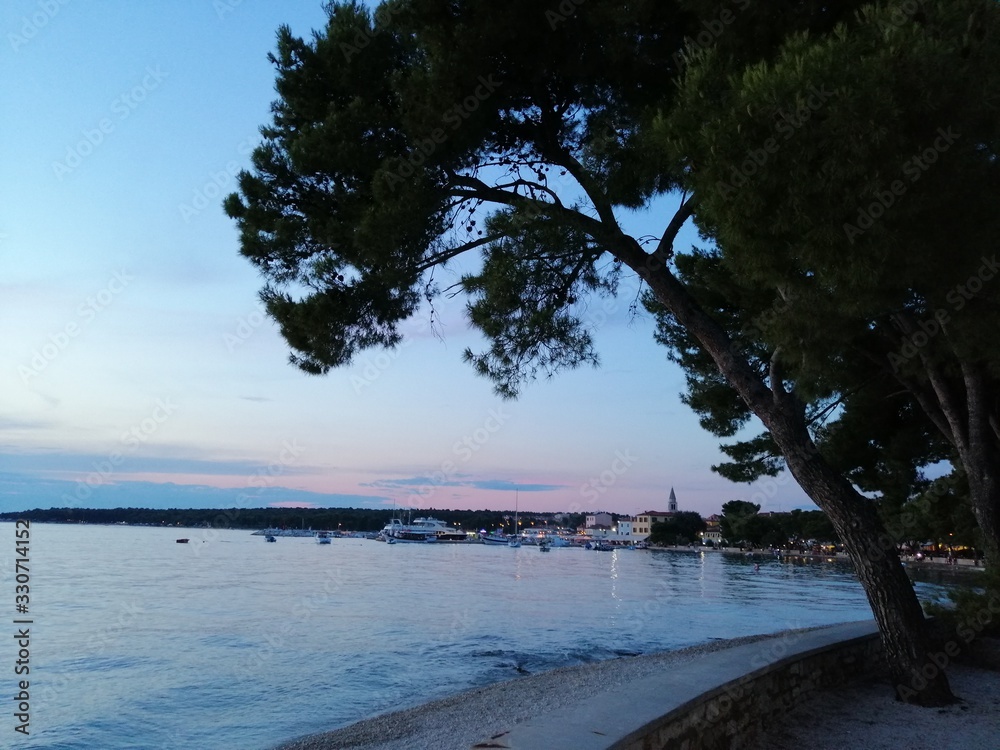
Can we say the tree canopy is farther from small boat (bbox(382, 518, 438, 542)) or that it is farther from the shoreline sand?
small boat (bbox(382, 518, 438, 542))

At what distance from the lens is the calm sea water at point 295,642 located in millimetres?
9016

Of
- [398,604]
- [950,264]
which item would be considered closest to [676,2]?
[950,264]

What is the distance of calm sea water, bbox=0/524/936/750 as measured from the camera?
9016 mm

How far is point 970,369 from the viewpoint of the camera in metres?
7.00

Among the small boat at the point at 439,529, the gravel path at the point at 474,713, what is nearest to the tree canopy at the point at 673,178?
the gravel path at the point at 474,713

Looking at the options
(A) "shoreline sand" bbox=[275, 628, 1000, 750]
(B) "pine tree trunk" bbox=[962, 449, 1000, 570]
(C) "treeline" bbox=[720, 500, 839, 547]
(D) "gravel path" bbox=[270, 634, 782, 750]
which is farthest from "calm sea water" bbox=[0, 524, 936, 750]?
(C) "treeline" bbox=[720, 500, 839, 547]

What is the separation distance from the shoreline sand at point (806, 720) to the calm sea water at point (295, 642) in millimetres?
1809

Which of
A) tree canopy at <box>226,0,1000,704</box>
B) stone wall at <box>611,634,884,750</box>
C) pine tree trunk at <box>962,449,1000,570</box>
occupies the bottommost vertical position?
stone wall at <box>611,634,884,750</box>

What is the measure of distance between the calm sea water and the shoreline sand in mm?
1809

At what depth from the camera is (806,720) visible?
4.70m

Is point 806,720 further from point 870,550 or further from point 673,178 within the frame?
point 673,178

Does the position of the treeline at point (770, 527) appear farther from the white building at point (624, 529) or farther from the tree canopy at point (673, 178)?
the tree canopy at point (673, 178)

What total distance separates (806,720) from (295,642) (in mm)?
12591

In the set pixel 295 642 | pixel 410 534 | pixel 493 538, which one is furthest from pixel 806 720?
pixel 493 538
